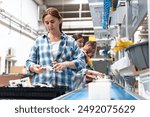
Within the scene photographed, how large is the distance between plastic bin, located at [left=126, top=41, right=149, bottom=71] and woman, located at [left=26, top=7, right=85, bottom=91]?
1.11 feet

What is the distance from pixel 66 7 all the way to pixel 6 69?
3103 mm

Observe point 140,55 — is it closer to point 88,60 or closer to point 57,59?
point 57,59

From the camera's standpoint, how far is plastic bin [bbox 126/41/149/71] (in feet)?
5.06

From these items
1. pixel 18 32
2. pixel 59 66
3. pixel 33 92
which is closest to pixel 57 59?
pixel 59 66

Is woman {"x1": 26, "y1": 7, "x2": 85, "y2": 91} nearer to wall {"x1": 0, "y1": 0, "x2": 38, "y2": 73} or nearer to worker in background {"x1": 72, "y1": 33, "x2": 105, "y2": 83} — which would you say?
worker in background {"x1": 72, "y1": 33, "x2": 105, "y2": 83}

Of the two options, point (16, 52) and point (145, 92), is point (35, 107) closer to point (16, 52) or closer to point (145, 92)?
point (145, 92)

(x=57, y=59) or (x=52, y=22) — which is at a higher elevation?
(x=52, y=22)

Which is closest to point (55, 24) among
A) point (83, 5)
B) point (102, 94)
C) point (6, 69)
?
point (102, 94)

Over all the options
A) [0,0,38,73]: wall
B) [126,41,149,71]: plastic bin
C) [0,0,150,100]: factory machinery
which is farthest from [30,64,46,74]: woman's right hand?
[0,0,38,73]: wall

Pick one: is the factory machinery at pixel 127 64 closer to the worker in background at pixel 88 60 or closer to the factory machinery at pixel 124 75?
the factory machinery at pixel 124 75

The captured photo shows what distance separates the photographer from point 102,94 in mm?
710

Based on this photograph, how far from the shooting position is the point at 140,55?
157 centimetres

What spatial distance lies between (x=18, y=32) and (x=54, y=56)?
5.40 meters

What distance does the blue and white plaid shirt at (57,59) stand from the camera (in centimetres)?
152
